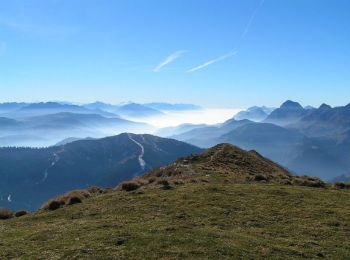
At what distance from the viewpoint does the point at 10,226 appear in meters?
31.5

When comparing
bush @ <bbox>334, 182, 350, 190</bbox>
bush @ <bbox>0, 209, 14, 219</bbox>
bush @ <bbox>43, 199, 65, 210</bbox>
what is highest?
bush @ <bbox>43, 199, 65, 210</bbox>

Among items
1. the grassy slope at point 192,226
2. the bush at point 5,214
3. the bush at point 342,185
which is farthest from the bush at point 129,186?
the bush at point 342,185

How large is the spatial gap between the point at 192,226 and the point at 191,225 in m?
0.24

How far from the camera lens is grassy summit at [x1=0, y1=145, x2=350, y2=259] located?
2236 cm

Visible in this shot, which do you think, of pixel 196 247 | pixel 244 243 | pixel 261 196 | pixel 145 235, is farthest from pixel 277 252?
pixel 261 196

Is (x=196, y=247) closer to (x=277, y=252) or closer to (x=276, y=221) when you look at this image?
(x=277, y=252)

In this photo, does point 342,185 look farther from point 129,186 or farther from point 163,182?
point 129,186

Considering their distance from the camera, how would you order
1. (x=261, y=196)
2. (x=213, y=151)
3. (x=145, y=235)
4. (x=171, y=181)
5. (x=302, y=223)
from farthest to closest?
(x=213, y=151), (x=171, y=181), (x=261, y=196), (x=302, y=223), (x=145, y=235)

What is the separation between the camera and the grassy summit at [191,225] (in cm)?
2236

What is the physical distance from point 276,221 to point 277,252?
704cm

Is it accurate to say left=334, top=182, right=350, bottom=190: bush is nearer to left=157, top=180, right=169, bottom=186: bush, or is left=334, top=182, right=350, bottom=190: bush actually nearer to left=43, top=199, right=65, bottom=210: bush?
left=157, top=180, right=169, bottom=186: bush

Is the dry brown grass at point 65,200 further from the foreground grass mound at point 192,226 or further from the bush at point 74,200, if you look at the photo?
the foreground grass mound at point 192,226

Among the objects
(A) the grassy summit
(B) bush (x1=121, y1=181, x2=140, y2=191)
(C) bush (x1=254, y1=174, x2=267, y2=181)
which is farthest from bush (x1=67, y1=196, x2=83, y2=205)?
(C) bush (x1=254, y1=174, x2=267, y2=181)

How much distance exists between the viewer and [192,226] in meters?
27.2
